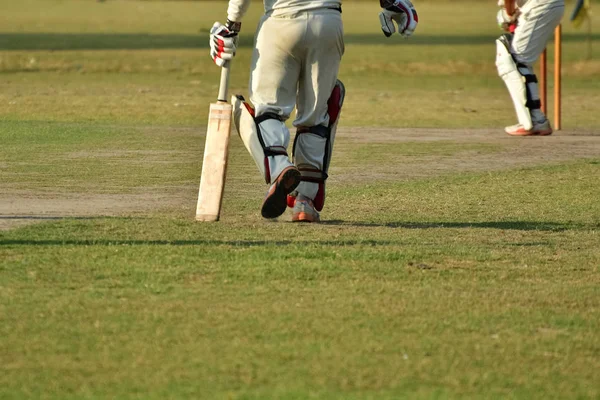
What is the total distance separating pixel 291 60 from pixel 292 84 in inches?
6.7

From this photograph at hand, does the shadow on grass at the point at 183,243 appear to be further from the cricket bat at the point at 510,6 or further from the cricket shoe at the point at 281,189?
the cricket bat at the point at 510,6

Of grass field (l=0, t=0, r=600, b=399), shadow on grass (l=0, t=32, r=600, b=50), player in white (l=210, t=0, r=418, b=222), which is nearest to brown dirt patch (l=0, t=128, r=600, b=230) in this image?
grass field (l=0, t=0, r=600, b=399)

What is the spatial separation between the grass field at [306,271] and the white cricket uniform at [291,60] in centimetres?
74

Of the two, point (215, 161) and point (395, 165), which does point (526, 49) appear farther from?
point (215, 161)

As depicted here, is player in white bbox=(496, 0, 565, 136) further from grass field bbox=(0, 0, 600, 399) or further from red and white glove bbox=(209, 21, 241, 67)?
red and white glove bbox=(209, 21, 241, 67)

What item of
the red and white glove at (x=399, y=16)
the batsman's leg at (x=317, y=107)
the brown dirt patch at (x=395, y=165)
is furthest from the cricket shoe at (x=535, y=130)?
the batsman's leg at (x=317, y=107)

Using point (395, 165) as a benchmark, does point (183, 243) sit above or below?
above

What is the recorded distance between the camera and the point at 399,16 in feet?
30.5

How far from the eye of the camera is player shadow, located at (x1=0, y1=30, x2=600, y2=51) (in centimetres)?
4166

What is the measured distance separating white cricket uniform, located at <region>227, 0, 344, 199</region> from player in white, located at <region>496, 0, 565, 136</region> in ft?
25.3

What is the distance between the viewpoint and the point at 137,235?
814cm

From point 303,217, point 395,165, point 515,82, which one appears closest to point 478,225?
point 303,217

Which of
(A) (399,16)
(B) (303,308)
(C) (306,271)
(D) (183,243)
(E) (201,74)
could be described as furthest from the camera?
(E) (201,74)

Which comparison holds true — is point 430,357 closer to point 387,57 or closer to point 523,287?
point 523,287
